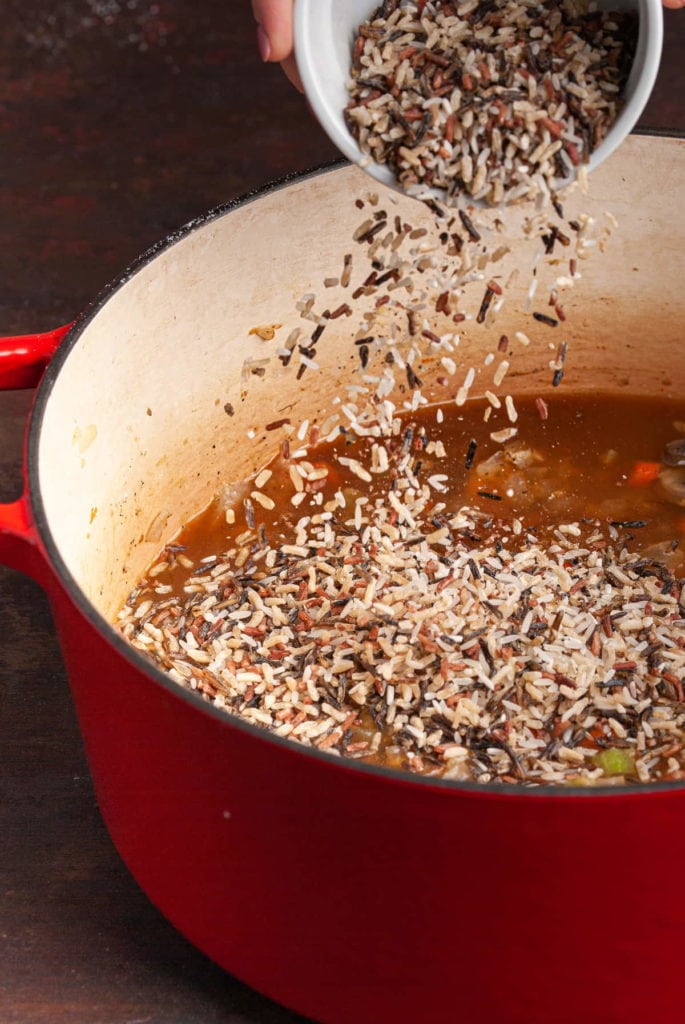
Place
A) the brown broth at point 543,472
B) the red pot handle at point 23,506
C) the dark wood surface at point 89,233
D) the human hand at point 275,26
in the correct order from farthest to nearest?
the brown broth at point 543,472, the human hand at point 275,26, the dark wood surface at point 89,233, the red pot handle at point 23,506

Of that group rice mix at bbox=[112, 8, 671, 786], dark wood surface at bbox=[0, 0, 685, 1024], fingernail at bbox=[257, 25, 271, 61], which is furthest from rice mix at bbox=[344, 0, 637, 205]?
dark wood surface at bbox=[0, 0, 685, 1024]

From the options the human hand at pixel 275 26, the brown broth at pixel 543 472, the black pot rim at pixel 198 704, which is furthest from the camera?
the brown broth at pixel 543 472

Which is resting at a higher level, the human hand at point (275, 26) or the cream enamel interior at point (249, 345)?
the human hand at point (275, 26)

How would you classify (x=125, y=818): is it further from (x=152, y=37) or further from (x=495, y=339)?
(x=152, y=37)

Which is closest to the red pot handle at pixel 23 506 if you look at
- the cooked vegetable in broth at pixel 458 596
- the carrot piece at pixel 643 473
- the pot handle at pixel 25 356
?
the pot handle at pixel 25 356

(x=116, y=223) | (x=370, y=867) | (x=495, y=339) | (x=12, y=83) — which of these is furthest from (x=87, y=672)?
(x=12, y=83)

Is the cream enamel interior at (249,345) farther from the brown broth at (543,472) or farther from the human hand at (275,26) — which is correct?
the human hand at (275,26)

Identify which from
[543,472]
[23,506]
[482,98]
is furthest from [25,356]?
[543,472]

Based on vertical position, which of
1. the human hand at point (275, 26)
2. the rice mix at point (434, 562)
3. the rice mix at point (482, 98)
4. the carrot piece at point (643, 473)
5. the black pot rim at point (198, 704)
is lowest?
the carrot piece at point (643, 473)
